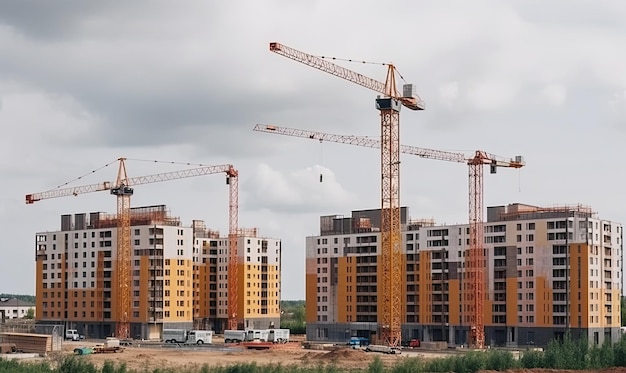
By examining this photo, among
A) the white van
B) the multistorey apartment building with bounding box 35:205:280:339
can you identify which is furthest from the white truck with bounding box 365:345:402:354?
the white van

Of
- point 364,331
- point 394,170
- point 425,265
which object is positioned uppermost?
point 394,170

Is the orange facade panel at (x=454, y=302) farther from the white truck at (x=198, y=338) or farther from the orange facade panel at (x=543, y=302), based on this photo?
the white truck at (x=198, y=338)

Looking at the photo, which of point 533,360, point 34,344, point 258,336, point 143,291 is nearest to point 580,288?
point 258,336

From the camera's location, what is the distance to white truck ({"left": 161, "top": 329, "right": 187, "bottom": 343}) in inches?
6245

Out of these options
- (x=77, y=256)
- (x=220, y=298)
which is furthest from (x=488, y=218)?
(x=77, y=256)

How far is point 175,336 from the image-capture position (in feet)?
525

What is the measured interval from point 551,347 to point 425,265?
7385 cm

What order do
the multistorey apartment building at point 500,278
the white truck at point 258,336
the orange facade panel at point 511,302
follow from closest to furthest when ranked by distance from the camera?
the multistorey apartment building at point 500,278, the orange facade panel at point 511,302, the white truck at point 258,336

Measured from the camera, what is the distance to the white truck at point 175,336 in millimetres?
158625

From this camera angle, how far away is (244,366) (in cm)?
7338

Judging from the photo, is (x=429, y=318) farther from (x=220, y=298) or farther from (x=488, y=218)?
(x=220, y=298)

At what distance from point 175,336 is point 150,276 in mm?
21998

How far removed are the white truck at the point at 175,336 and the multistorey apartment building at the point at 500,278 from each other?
25615 mm

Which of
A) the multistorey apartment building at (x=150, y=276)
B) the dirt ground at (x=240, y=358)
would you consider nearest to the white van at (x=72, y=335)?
the multistorey apartment building at (x=150, y=276)
